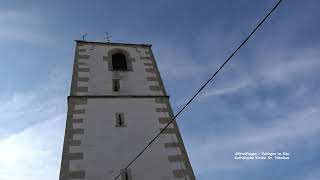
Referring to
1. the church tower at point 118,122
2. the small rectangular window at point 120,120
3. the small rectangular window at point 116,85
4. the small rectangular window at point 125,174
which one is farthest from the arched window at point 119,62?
the small rectangular window at point 125,174

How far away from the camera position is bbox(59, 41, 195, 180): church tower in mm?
11969

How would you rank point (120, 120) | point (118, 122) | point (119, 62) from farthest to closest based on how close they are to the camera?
point (119, 62), point (120, 120), point (118, 122)

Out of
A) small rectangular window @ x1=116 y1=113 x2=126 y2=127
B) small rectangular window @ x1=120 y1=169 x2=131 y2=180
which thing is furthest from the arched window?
small rectangular window @ x1=120 y1=169 x2=131 y2=180

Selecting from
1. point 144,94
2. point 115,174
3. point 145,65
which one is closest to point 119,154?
point 115,174

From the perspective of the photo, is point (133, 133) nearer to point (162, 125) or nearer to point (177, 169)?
point (162, 125)

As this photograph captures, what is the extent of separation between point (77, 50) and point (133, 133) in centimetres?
615

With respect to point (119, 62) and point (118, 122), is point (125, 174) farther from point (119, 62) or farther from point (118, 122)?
point (119, 62)

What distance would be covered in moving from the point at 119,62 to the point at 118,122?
4591mm

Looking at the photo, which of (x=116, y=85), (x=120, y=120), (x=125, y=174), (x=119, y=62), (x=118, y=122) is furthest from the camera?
(x=119, y=62)

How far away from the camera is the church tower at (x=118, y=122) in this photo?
39.3 ft

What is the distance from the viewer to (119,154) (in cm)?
1242

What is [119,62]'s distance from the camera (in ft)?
57.0

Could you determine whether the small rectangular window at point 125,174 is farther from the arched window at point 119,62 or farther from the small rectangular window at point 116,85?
the arched window at point 119,62

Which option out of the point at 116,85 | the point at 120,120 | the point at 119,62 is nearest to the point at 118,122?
the point at 120,120
